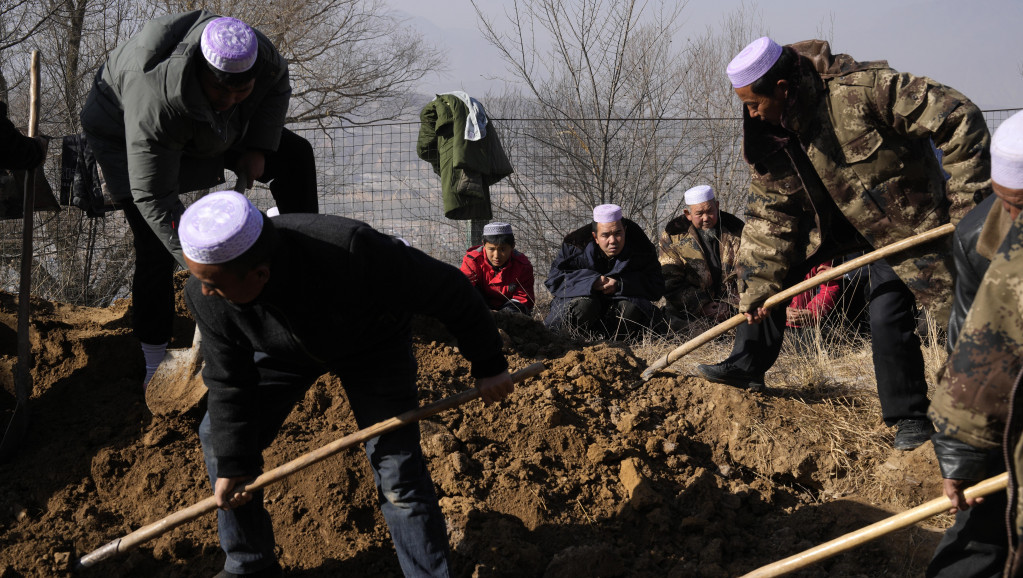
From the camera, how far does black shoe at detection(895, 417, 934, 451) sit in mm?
3533

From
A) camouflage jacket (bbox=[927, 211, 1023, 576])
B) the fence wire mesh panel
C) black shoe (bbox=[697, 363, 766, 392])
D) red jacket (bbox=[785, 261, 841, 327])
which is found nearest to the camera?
camouflage jacket (bbox=[927, 211, 1023, 576])

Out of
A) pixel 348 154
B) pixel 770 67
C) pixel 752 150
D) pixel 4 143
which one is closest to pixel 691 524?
pixel 752 150

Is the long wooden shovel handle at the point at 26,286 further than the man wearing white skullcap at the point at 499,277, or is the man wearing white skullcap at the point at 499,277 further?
the man wearing white skullcap at the point at 499,277

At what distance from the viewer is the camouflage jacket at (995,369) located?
1772 mm

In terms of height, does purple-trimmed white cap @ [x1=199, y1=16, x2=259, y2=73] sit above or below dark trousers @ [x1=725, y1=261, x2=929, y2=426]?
above

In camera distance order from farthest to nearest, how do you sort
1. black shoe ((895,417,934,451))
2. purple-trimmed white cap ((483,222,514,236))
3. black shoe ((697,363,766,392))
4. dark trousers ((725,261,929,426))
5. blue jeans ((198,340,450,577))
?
purple-trimmed white cap ((483,222,514,236))
black shoe ((697,363,766,392))
black shoe ((895,417,934,451))
dark trousers ((725,261,929,426))
blue jeans ((198,340,450,577))

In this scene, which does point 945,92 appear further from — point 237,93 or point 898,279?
point 237,93

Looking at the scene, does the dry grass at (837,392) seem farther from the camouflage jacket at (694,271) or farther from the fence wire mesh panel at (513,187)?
the fence wire mesh panel at (513,187)

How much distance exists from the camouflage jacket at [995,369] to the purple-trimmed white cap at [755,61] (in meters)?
1.62

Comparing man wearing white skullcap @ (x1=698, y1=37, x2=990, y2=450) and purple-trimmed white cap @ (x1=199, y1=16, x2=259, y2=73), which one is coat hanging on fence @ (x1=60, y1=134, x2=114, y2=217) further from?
man wearing white skullcap @ (x1=698, y1=37, x2=990, y2=450)

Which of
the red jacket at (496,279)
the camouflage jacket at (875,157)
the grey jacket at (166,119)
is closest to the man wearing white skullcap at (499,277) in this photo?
the red jacket at (496,279)

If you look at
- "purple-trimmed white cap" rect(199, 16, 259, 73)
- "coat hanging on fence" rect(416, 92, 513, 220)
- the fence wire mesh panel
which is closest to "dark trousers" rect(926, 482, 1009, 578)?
"purple-trimmed white cap" rect(199, 16, 259, 73)

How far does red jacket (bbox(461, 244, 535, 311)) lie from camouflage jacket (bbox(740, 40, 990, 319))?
2.53m

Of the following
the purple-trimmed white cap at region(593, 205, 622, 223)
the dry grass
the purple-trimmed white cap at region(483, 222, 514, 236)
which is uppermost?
the purple-trimmed white cap at region(593, 205, 622, 223)
